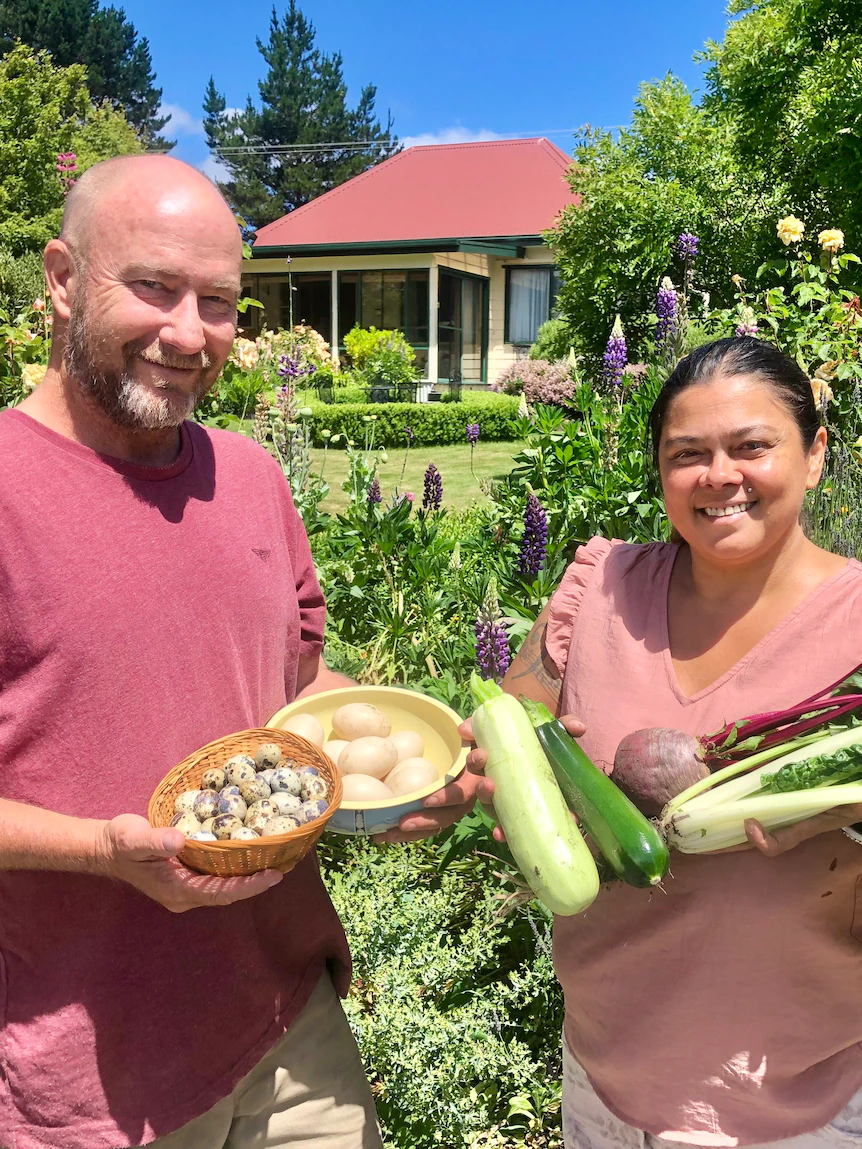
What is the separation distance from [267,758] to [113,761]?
0.95 ft

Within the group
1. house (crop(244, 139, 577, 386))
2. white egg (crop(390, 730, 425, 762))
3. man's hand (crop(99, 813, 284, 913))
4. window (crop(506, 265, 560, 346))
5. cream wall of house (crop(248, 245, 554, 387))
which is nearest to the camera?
man's hand (crop(99, 813, 284, 913))

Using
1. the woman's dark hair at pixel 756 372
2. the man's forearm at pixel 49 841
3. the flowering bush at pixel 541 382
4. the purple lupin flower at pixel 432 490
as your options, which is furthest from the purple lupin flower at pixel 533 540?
the flowering bush at pixel 541 382

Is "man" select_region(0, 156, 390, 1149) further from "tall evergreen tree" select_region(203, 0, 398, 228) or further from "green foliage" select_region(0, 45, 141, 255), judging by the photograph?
"tall evergreen tree" select_region(203, 0, 398, 228)

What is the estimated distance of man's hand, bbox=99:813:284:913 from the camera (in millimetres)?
1495

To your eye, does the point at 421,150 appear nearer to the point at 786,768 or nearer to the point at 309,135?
the point at 309,135

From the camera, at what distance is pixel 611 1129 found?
1916 millimetres

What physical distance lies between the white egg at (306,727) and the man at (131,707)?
0.08 m

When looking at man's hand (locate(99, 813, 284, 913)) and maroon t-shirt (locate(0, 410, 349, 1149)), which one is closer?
man's hand (locate(99, 813, 284, 913))

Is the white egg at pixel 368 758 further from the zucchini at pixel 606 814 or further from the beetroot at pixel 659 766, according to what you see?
the beetroot at pixel 659 766

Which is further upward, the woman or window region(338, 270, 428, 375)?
window region(338, 270, 428, 375)

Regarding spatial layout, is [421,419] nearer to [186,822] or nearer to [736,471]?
[736,471]

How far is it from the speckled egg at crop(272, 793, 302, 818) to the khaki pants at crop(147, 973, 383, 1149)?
2.10 feet

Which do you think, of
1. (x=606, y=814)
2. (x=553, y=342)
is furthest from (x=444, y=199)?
(x=606, y=814)

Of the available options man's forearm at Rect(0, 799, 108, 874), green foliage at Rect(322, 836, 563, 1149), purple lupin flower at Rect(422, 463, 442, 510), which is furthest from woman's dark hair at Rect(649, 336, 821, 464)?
purple lupin flower at Rect(422, 463, 442, 510)
